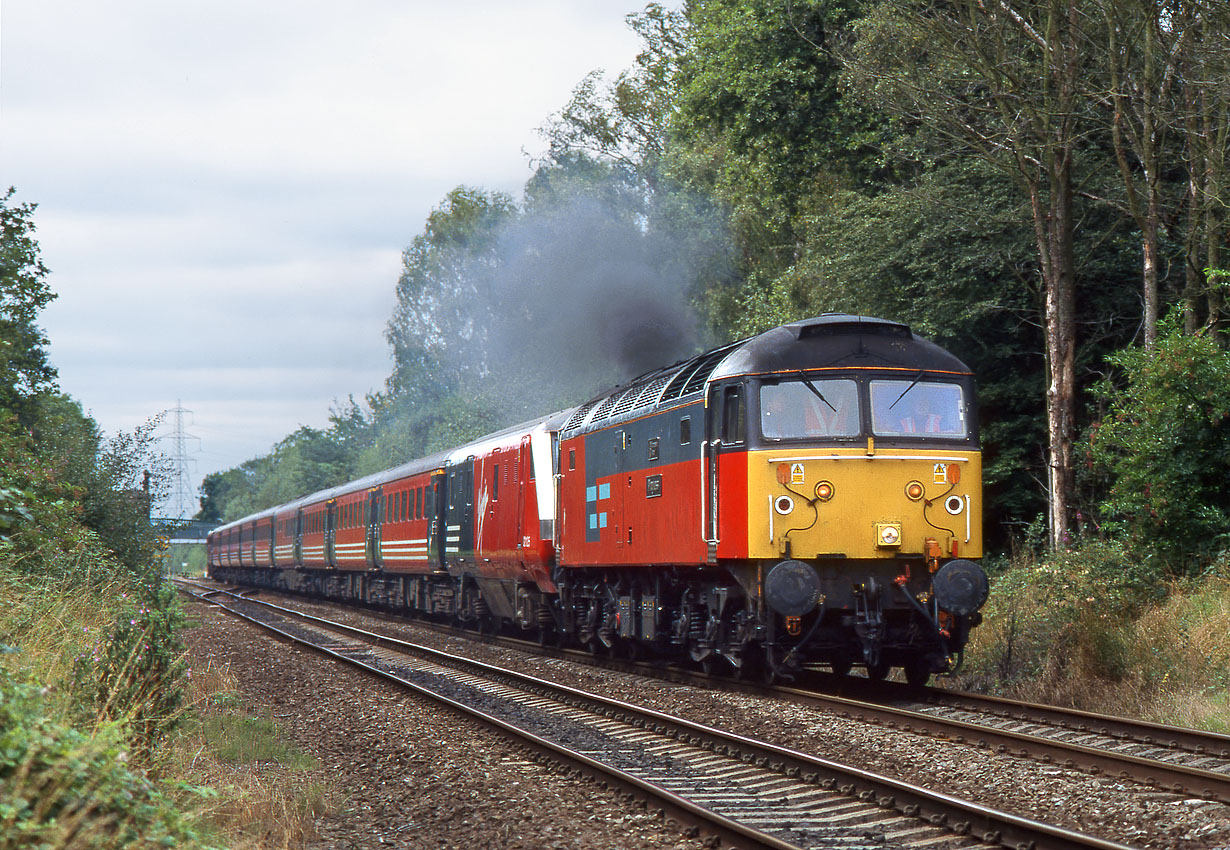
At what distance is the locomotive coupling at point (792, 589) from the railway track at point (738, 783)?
1.46 meters

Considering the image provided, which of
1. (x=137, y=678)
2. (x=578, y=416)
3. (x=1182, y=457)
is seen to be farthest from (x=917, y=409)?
(x=137, y=678)

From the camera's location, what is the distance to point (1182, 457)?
A: 47.4 ft

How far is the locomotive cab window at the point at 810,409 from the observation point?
1224 centimetres

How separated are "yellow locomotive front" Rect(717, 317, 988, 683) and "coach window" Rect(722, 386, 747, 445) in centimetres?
12

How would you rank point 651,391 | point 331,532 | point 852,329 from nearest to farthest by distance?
point 852,329 < point 651,391 < point 331,532

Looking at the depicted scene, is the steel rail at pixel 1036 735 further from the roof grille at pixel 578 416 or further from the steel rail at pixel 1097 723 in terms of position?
the roof grille at pixel 578 416

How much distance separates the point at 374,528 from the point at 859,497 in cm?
2146

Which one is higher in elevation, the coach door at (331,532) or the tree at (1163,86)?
the tree at (1163,86)

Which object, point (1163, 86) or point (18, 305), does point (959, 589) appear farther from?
point (18, 305)

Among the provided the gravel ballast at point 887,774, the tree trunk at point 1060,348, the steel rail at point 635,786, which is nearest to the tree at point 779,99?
the tree trunk at point 1060,348

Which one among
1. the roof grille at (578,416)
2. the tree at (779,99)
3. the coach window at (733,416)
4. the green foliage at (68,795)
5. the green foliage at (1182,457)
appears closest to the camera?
the green foliage at (68,795)

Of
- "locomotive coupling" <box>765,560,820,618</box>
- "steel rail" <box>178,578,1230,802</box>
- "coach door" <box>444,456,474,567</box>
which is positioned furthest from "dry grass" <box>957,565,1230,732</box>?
"coach door" <box>444,456,474,567</box>

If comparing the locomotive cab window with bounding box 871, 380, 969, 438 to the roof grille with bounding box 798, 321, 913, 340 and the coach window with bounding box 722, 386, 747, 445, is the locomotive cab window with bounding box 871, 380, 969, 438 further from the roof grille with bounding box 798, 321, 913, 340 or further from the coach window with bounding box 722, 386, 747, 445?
the coach window with bounding box 722, 386, 747, 445

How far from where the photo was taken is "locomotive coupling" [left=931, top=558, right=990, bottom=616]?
464 inches
